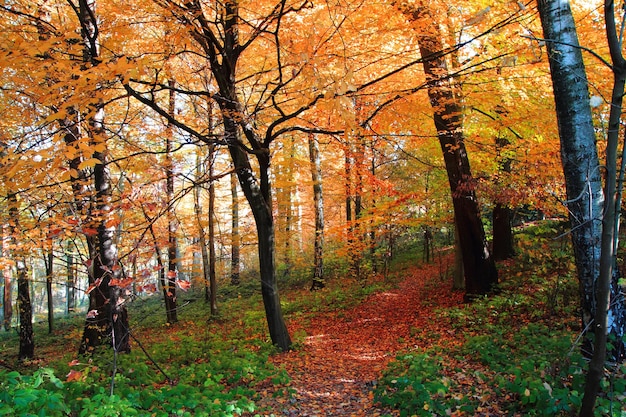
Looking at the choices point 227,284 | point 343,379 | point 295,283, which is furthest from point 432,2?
point 227,284

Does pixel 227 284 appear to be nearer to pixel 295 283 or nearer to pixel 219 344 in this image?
pixel 295 283

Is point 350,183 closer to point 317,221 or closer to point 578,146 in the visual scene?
point 317,221

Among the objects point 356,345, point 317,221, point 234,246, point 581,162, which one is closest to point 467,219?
point 356,345

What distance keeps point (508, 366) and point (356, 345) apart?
363cm

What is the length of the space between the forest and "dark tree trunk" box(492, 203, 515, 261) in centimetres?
5

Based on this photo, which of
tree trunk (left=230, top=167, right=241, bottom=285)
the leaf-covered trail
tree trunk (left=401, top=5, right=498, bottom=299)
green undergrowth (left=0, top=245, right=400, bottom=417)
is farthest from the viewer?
tree trunk (left=230, top=167, right=241, bottom=285)

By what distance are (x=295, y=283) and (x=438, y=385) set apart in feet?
42.6

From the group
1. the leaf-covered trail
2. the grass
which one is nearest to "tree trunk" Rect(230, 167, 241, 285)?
the leaf-covered trail

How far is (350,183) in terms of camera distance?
39.7 ft

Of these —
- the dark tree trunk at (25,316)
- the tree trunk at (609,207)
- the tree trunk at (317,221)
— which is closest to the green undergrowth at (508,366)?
the tree trunk at (609,207)

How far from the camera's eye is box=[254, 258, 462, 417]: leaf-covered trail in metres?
4.46

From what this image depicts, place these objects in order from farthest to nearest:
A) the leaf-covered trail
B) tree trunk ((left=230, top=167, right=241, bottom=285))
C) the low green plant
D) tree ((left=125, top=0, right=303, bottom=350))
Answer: tree trunk ((left=230, top=167, right=241, bottom=285))
tree ((left=125, top=0, right=303, bottom=350))
the leaf-covered trail
the low green plant

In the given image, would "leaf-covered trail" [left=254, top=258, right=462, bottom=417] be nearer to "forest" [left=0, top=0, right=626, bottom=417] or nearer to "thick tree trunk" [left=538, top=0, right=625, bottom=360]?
"forest" [left=0, top=0, right=626, bottom=417]

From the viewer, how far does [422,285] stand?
1160cm
